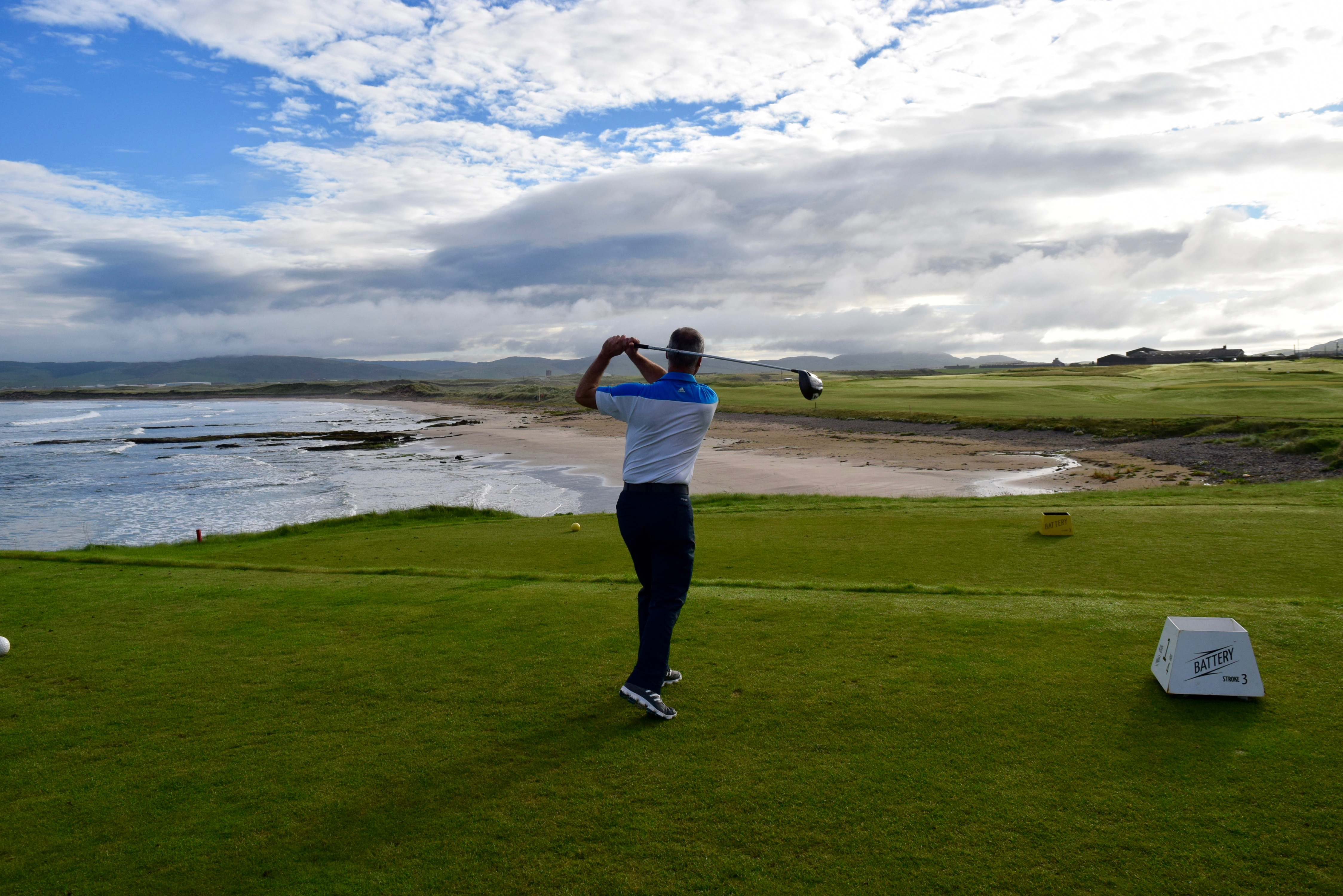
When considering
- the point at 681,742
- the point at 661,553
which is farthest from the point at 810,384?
the point at 681,742

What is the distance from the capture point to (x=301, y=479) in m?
33.4

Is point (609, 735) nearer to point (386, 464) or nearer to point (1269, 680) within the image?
point (1269, 680)

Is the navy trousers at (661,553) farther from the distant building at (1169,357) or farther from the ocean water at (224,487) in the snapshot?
the distant building at (1169,357)

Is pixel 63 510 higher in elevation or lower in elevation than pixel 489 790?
lower

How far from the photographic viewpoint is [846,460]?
3734cm

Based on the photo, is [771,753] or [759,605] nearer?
[771,753]

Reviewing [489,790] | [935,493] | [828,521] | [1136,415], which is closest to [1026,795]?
[489,790]

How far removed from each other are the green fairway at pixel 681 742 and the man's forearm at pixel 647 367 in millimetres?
2116

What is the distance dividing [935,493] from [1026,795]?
2208 cm

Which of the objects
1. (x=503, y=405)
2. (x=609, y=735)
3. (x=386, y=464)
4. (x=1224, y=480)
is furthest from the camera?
(x=503, y=405)

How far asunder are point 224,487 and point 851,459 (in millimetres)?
27875

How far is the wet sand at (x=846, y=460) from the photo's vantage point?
87.9 ft

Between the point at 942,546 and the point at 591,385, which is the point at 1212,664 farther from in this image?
the point at 942,546

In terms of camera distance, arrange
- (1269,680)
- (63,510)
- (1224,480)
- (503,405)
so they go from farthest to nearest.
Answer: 1. (503,405)
2. (63,510)
3. (1224,480)
4. (1269,680)
